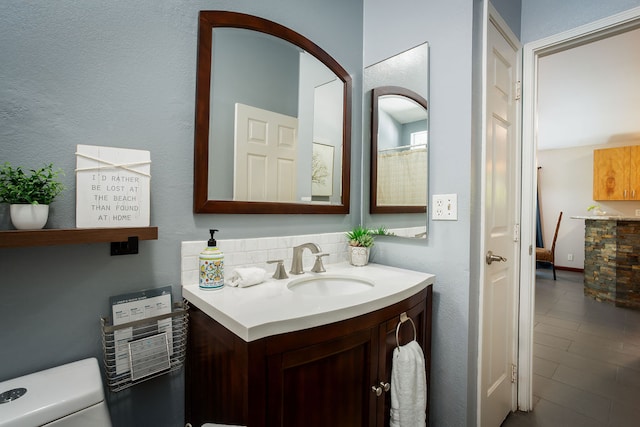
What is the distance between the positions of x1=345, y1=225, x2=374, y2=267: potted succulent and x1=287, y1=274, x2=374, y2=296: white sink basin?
0.22m

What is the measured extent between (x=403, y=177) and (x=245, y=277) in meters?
0.99

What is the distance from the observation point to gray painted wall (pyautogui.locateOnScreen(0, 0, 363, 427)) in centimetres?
85

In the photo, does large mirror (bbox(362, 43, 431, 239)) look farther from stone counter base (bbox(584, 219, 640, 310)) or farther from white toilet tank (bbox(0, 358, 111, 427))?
stone counter base (bbox(584, 219, 640, 310))

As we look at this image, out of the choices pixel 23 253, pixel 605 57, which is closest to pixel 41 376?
pixel 23 253

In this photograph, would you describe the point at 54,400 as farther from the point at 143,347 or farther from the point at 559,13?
the point at 559,13

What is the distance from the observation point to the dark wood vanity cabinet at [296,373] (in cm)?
74

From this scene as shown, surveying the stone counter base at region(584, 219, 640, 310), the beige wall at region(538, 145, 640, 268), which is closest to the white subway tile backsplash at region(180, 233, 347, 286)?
the stone counter base at region(584, 219, 640, 310)

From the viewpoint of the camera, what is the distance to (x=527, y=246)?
1.72 metres

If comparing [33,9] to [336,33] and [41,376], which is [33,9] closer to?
[41,376]

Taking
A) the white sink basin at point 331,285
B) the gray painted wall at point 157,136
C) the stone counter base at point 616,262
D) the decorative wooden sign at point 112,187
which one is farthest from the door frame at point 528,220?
the stone counter base at point 616,262

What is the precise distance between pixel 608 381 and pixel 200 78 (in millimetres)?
3165

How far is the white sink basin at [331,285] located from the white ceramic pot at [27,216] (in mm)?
882

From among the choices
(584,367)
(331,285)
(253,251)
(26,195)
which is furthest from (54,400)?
(584,367)

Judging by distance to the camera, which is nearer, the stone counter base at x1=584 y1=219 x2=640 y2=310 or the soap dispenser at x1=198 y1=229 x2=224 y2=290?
the soap dispenser at x1=198 y1=229 x2=224 y2=290
